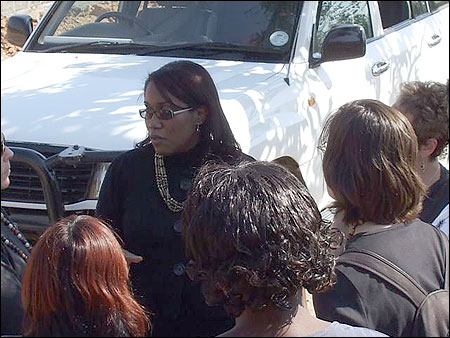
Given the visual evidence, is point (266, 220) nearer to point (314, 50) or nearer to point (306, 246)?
point (306, 246)

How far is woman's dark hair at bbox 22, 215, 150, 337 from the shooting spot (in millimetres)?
1842

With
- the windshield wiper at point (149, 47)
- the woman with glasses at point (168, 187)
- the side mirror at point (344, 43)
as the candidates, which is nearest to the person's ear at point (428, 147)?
the woman with glasses at point (168, 187)

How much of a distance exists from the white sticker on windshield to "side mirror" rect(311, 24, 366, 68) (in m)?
0.25

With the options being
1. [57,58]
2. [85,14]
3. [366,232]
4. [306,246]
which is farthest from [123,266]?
[85,14]

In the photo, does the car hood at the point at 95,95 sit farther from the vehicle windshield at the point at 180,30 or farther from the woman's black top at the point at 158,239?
the woman's black top at the point at 158,239

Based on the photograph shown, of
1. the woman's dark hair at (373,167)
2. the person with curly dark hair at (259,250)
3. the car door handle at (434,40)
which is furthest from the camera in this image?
the car door handle at (434,40)

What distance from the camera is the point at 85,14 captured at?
5.59 meters

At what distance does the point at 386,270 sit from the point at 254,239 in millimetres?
546

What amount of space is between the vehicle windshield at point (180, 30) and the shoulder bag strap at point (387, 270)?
2876mm

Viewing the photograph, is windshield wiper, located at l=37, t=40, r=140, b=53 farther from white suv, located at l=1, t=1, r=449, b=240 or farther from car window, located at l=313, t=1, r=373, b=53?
car window, located at l=313, t=1, r=373, b=53

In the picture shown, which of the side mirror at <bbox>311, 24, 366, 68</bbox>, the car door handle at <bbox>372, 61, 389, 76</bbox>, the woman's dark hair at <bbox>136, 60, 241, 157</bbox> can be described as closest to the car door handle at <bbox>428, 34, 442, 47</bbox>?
the car door handle at <bbox>372, 61, 389, 76</bbox>

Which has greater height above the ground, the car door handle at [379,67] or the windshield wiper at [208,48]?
the windshield wiper at [208,48]

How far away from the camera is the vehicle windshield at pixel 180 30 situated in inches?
196

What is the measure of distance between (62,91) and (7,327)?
2629 mm
